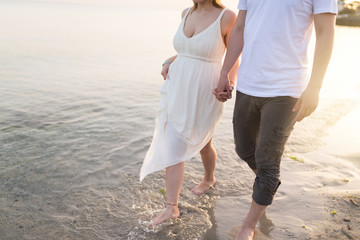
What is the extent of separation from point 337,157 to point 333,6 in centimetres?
282

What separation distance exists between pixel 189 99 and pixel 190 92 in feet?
0.20

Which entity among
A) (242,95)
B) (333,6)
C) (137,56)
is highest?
(333,6)

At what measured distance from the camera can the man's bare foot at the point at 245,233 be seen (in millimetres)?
2617

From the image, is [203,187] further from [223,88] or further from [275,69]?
[275,69]

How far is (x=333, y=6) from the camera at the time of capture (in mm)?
2047

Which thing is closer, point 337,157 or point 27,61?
point 337,157

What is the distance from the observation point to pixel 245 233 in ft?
8.62

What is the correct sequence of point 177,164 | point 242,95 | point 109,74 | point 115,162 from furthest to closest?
point 109,74 → point 115,162 → point 177,164 → point 242,95

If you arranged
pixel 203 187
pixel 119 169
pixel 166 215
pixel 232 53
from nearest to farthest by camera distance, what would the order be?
1. pixel 232 53
2. pixel 166 215
3. pixel 203 187
4. pixel 119 169

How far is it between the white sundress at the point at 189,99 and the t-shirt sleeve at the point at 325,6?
831 millimetres

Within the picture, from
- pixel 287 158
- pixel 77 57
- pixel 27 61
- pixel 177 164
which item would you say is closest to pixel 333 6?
pixel 177 164

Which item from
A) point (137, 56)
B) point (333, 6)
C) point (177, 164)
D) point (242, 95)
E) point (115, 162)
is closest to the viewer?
point (333, 6)

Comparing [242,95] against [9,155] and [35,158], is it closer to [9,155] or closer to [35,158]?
[35,158]

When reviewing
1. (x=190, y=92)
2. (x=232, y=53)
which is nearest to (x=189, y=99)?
(x=190, y=92)
